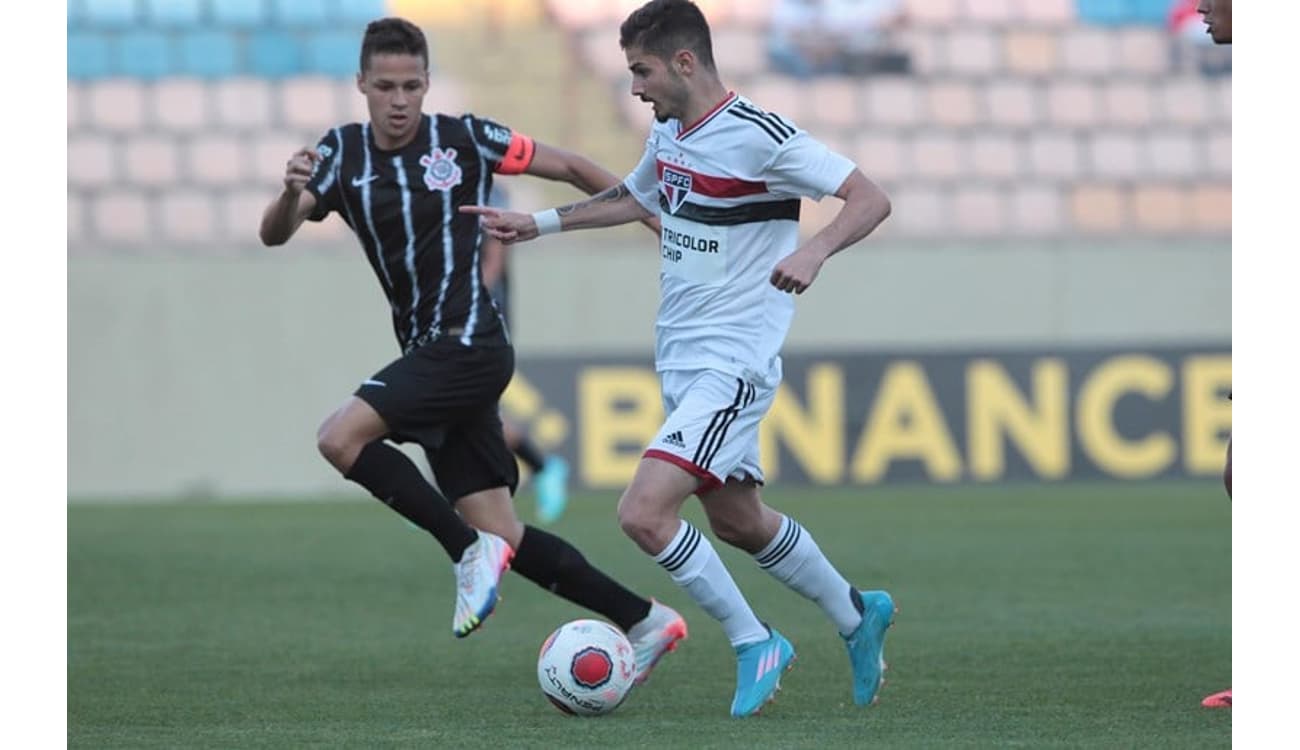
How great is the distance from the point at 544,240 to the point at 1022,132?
12.2 ft

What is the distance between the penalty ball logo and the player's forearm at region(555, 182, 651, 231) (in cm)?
119

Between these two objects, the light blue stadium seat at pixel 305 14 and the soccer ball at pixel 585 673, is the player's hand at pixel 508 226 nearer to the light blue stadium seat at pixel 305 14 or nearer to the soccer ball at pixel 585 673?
the soccer ball at pixel 585 673

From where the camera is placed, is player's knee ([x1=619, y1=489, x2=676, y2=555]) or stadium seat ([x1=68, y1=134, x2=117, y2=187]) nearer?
player's knee ([x1=619, y1=489, x2=676, y2=555])

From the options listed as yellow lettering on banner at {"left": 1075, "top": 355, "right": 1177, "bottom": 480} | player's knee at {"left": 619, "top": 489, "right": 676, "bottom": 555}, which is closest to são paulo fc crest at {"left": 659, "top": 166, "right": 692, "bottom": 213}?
player's knee at {"left": 619, "top": 489, "right": 676, "bottom": 555}

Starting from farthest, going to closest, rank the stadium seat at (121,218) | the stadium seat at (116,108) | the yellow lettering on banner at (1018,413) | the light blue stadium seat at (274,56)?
the light blue stadium seat at (274,56) → the stadium seat at (116,108) → the stadium seat at (121,218) → the yellow lettering on banner at (1018,413)

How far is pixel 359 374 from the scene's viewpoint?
1441 cm

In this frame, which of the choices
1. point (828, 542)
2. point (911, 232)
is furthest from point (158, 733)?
point (911, 232)

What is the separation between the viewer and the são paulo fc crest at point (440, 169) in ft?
20.5

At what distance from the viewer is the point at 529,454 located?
38.1ft

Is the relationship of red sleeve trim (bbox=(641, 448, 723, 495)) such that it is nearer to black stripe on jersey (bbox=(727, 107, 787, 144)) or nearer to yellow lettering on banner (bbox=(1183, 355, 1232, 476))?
black stripe on jersey (bbox=(727, 107, 787, 144))

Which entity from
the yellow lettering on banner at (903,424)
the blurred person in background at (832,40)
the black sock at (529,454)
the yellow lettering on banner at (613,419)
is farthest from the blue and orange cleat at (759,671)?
the blurred person in background at (832,40)

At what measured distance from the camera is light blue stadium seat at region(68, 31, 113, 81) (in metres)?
15.5

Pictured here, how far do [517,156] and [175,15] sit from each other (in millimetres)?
9848

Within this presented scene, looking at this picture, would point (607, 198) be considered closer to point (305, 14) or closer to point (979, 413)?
point (979, 413)
